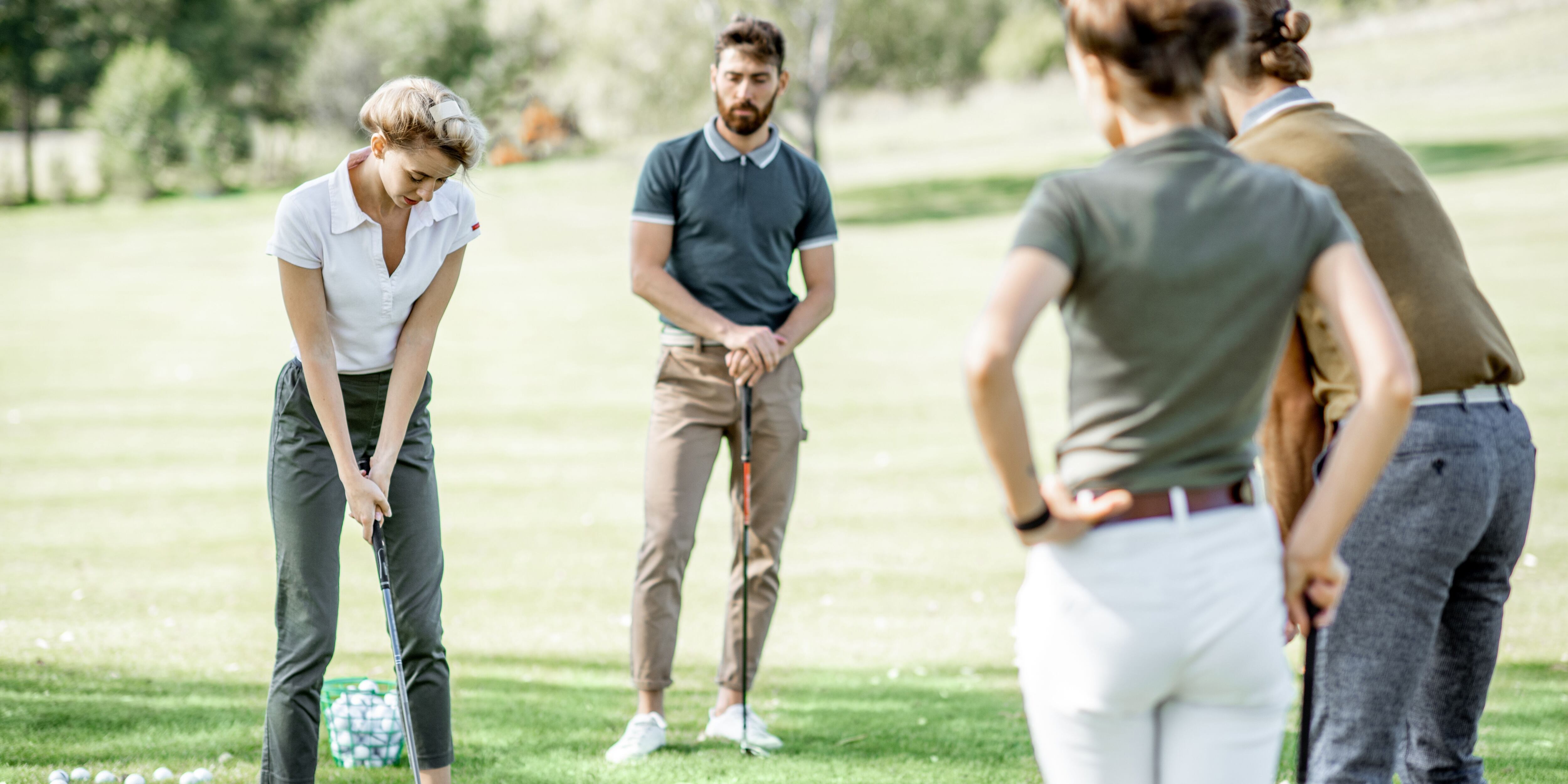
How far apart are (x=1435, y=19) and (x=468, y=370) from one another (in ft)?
127

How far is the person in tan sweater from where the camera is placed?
8.07 feet

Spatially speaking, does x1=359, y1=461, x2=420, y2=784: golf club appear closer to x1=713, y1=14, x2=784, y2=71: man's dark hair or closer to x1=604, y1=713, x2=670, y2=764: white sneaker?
x1=604, y1=713, x2=670, y2=764: white sneaker

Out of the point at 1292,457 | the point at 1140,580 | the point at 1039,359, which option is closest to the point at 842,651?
the point at 1292,457

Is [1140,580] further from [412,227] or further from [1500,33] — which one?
[1500,33]

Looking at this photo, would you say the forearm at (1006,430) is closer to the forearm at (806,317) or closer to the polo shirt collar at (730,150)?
the forearm at (806,317)

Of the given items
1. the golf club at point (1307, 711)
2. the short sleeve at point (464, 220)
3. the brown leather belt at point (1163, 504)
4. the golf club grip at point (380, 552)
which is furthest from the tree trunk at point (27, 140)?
the brown leather belt at point (1163, 504)

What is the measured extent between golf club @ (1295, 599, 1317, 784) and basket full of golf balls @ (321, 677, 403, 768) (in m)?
2.66

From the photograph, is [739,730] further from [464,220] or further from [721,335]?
[464,220]

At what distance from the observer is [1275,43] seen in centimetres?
→ 251

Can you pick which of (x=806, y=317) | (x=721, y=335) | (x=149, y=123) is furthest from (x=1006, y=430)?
(x=149, y=123)

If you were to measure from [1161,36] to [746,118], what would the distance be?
2598 mm

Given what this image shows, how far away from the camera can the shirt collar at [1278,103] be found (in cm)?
255

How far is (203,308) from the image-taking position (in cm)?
1748

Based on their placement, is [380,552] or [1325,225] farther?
[380,552]
